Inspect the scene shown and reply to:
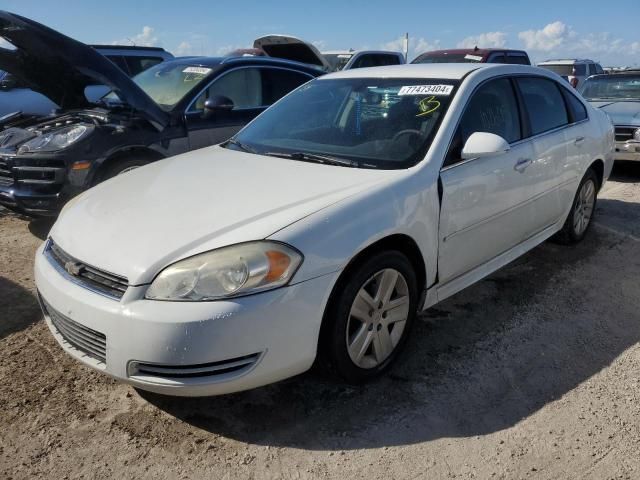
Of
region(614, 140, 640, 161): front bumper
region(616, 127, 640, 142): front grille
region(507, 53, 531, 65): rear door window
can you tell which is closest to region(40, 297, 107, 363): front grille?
region(614, 140, 640, 161): front bumper

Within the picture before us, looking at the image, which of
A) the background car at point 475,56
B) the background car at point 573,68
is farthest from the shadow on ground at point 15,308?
the background car at point 573,68

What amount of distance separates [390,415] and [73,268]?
63.3 inches

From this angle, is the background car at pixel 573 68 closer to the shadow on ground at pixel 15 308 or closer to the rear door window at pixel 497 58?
the rear door window at pixel 497 58

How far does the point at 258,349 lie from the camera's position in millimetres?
2236

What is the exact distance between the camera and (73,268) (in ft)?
8.04

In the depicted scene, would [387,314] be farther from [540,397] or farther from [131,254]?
[131,254]

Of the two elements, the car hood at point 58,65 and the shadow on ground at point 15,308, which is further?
the car hood at point 58,65

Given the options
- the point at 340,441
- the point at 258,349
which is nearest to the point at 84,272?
the point at 258,349

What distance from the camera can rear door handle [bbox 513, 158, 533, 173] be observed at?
139 inches

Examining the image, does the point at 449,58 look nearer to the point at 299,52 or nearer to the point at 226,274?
the point at 299,52

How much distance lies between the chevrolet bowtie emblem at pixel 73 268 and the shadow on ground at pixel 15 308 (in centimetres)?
116

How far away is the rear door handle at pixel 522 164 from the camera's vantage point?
3527 mm

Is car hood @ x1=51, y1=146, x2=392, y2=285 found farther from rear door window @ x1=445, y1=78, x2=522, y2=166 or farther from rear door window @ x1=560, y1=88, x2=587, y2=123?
rear door window @ x1=560, y1=88, x2=587, y2=123

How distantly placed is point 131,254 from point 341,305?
0.94 m
